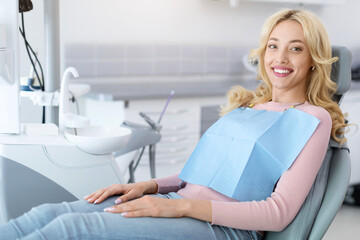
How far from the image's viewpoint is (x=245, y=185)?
1457 millimetres

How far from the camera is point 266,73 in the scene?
1.73m

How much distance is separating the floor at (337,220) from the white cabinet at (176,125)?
5cm

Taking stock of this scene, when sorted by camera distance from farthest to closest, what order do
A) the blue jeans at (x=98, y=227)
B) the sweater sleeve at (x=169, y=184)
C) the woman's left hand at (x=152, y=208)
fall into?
the sweater sleeve at (x=169, y=184) < the woman's left hand at (x=152, y=208) < the blue jeans at (x=98, y=227)

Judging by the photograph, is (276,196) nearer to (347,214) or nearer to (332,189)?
(332,189)

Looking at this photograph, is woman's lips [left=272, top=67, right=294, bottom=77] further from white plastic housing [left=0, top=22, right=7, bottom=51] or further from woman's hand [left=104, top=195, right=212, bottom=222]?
white plastic housing [left=0, top=22, right=7, bottom=51]

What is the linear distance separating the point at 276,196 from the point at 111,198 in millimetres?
505

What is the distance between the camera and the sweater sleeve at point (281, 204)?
1.31m

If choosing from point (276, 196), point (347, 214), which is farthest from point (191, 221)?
point (347, 214)

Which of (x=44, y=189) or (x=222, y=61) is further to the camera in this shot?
(x=222, y=61)

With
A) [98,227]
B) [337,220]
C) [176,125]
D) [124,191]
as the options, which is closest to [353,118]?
[337,220]

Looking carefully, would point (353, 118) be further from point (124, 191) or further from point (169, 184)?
point (124, 191)

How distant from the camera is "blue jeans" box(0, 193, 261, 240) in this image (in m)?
1.14

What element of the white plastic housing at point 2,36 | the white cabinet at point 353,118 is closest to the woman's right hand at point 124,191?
the white plastic housing at point 2,36

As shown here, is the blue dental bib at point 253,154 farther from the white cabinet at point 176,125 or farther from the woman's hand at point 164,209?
the white cabinet at point 176,125
